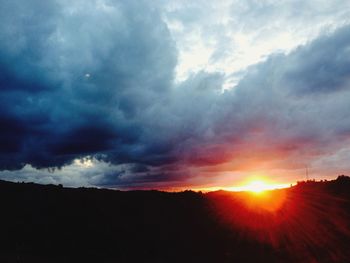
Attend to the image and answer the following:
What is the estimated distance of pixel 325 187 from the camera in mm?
Result: 43469

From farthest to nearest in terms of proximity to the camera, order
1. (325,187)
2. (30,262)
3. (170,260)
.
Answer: (325,187) → (170,260) → (30,262)

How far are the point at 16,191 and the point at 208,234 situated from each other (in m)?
20.1

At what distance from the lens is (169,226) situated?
35.2 meters

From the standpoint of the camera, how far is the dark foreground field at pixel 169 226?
29.2 metres

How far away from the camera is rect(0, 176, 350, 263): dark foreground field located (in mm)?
29250

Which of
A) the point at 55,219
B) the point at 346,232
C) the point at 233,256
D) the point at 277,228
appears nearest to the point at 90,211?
the point at 55,219

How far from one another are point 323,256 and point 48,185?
2814cm

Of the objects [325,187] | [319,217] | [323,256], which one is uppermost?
[325,187]

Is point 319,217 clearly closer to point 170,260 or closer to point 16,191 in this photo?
point 170,260

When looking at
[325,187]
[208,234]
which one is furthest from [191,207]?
[325,187]

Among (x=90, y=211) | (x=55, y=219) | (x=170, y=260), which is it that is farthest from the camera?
(x=90, y=211)

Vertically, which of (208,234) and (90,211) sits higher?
(90,211)

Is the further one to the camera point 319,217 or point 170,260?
point 319,217

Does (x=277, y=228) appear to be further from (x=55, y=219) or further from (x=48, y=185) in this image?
(x=48, y=185)
